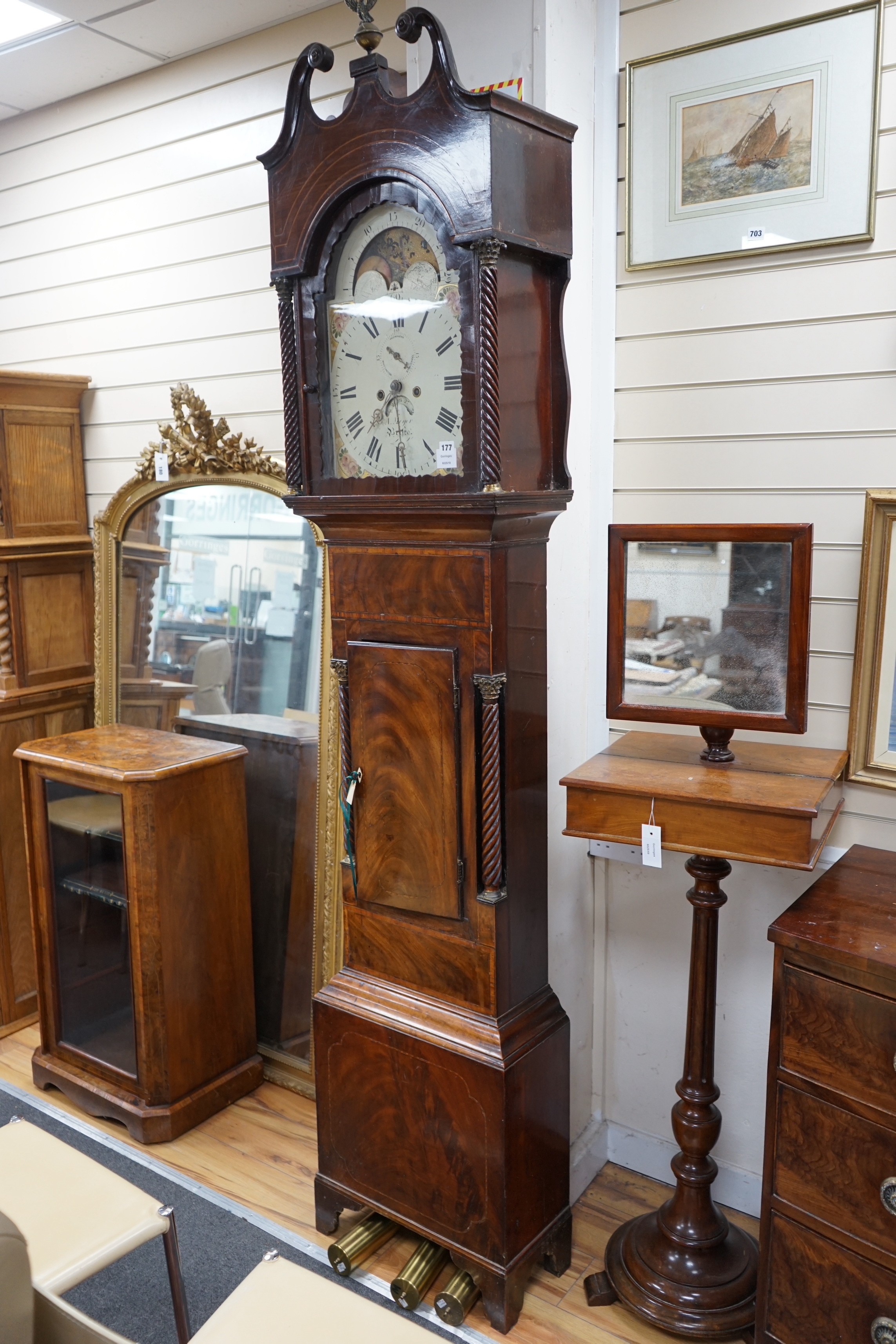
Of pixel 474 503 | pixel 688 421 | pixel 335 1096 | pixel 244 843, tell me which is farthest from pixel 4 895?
pixel 688 421

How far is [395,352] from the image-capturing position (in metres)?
1.85

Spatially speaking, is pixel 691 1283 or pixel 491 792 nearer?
pixel 491 792

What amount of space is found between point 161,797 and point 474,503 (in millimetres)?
1249

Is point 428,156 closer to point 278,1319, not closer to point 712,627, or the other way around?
point 712,627

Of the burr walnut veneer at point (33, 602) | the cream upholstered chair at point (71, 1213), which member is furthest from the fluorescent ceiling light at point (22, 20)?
the cream upholstered chair at point (71, 1213)

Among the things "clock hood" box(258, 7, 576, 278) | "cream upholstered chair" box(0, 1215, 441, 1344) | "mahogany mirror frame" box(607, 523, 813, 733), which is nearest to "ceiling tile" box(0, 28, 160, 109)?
"clock hood" box(258, 7, 576, 278)

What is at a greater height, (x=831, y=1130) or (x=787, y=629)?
(x=787, y=629)

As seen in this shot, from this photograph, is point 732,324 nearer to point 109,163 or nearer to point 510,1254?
point 510,1254

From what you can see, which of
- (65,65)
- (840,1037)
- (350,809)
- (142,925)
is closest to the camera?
(840,1037)

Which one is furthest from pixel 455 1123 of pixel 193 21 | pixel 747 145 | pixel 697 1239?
pixel 193 21

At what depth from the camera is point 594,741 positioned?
2.39m

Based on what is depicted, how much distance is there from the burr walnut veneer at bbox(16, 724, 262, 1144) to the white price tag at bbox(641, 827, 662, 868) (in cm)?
127

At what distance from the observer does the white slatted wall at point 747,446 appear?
6.46ft

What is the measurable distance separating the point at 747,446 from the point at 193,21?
69.8 inches
